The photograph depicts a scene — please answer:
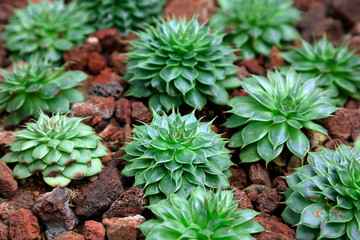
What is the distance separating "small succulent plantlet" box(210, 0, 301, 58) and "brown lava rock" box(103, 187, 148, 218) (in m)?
2.63

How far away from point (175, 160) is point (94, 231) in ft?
2.90

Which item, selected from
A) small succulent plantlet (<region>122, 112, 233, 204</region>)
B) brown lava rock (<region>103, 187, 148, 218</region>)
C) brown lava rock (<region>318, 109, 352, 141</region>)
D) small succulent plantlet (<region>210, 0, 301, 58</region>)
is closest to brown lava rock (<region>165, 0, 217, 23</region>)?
small succulent plantlet (<region>210, 0, 301, 58</region>)

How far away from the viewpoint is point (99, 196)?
3.48 m

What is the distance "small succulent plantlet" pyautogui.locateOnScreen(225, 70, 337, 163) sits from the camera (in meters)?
3.82

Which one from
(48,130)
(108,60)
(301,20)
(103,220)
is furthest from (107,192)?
(301,20)

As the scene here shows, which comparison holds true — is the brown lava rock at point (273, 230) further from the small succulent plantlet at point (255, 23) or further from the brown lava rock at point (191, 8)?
the brown lava rock at point (191, 8)

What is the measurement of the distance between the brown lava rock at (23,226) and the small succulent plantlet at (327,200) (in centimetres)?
211

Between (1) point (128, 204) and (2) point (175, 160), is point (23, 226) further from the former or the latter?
(2) point (175, 160)

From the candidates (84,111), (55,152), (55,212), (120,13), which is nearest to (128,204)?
(55,212)

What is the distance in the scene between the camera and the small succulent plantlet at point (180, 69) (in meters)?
4.18

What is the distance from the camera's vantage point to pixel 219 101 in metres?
4.32

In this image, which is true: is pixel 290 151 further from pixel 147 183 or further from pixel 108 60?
pixel 108 60

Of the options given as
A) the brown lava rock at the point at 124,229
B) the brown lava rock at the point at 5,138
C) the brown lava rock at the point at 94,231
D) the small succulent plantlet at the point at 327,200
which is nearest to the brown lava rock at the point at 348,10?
the small succulent plantlet at the point at 327,200

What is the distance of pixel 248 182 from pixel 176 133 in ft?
3.22
